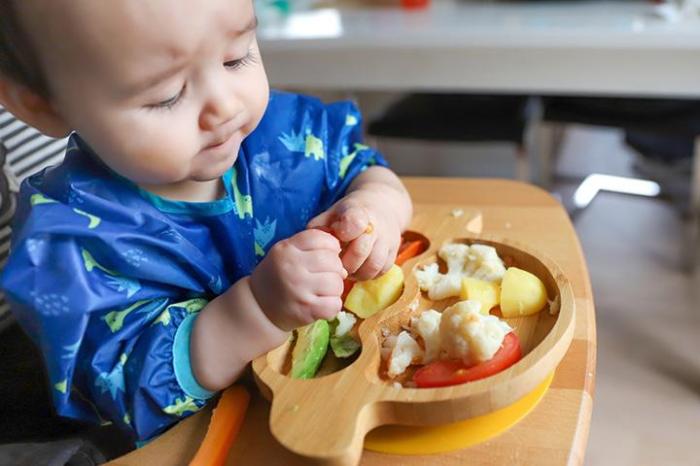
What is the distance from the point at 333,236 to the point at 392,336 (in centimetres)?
9

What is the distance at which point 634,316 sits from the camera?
5.58 feet

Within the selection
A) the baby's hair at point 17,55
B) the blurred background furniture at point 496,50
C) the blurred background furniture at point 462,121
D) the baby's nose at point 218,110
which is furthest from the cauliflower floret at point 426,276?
the blurred background furniture at point 462,121

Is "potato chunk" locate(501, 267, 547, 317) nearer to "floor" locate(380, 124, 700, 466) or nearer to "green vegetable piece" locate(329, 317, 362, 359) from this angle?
"green vegetable piece" locate(329, 317, 362, 359)

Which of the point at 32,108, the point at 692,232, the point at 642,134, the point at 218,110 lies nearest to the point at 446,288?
the point at 218,110

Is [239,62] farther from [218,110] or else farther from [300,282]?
[300,282]

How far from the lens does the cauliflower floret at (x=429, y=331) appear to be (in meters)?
0.54

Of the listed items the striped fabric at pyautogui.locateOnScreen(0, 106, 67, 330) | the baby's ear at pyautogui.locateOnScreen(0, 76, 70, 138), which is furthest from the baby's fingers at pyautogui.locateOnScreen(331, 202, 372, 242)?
the striped fabric at pyautogui.locateOnScreen(0, 106, 67, 330)

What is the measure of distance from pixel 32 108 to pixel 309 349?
0.28 m

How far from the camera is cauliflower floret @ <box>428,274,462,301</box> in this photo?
61cm

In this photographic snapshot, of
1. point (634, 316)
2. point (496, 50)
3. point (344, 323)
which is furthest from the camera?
point (634, 316)

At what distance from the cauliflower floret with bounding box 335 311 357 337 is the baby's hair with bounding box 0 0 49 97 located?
0.91 feet

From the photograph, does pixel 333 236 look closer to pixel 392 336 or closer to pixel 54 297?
pixel 392 336

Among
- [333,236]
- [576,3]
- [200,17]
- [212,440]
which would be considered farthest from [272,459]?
[576,3]

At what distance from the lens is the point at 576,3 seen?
1.76 metres
